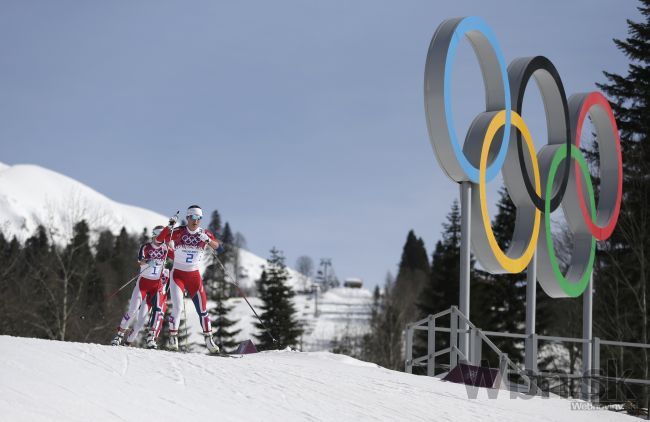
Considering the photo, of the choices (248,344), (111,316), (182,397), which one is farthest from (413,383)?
(111,316)

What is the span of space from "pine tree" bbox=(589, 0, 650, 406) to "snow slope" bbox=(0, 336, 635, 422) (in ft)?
48.6

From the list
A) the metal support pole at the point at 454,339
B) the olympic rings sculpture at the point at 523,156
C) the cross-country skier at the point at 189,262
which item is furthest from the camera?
the metal support pole at the point at 454,339

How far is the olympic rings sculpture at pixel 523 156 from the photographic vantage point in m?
14.4

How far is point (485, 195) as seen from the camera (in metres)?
15.6

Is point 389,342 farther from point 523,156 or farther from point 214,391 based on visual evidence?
point 214,391

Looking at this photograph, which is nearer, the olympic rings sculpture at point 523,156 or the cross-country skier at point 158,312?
the cross-country skier at point 158,312

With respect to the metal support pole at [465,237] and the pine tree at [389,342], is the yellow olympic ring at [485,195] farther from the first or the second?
the pine tree at [389,342]

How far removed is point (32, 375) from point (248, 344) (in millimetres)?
6164

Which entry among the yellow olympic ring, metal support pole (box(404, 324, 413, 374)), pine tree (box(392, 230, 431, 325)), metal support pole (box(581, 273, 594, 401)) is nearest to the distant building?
Answer: pine tree (box(392, 230, 431, 325))

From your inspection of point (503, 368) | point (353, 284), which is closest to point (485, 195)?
point (503, 368)

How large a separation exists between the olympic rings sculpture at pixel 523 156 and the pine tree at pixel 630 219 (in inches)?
179

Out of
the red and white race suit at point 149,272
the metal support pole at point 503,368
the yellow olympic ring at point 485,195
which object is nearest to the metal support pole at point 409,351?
the metal support pole at point 503,368

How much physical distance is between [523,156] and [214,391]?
10.5m

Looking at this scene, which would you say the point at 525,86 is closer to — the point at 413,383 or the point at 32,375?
the point at 413,383
